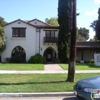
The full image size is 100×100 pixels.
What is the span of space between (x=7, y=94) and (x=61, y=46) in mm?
22374

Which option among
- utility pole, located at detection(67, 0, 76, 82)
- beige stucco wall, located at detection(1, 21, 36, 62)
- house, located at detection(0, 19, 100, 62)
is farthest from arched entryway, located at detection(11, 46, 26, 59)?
utility pole, located at detection(67, 0, 76, 82)

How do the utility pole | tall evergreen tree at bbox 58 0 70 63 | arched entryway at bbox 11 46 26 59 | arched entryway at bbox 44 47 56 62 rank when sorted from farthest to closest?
arched entryway at bbox 44 47 56 62 < arched entryway at bbox 11 46 26 59 < tall evergreen tree at bbox 58 0 70 63 < the utility pole

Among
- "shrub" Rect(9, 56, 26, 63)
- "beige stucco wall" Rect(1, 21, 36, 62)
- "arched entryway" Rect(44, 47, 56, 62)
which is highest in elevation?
"beige stucco wall" Rect(1, 21, 36, 62)

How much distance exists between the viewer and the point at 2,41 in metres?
29.4

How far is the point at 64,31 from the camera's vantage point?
99.5 feet

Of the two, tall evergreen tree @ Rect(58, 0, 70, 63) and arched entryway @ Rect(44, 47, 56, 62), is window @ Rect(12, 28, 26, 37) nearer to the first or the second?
arched entryway @ Rect(44, 47, 56, 62)

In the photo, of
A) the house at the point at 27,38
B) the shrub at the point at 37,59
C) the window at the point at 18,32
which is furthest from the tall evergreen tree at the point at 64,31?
the window at the point at 18,32

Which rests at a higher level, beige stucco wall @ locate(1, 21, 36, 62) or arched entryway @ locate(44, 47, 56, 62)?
beige stucco wall @ locate(1, 21, 36, 62)

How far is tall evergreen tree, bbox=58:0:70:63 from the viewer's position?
3023 cm

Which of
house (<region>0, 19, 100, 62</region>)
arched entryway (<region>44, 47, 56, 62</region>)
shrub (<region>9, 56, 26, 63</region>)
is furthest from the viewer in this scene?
arched entryway (<region>44, 47, 56, 62</region>)

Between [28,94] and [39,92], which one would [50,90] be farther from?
[28,94]

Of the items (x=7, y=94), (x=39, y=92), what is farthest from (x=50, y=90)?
(x=7, y=94)

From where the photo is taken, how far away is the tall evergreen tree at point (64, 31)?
30.2 metres

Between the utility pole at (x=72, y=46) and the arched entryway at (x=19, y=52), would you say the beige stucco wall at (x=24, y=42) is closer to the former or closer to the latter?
the arched entryway at (x=19, y=52)
